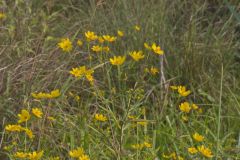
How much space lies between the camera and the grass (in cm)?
227

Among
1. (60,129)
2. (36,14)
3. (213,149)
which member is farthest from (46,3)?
(213,149)

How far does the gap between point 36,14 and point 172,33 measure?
848 millimetres

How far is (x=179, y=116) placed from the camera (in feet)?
8.06

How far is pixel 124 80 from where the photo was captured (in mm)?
2391

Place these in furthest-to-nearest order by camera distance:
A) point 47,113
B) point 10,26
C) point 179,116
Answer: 1. point 10,26
2. point 179,116
3. point 47,113

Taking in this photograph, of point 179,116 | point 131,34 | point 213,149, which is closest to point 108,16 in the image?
point 131,34

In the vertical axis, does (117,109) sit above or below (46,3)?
below

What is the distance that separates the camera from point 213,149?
2311mm

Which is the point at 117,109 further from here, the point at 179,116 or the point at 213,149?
the point at 213,149

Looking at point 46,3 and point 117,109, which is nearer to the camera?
point 117,109

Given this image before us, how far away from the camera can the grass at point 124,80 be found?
2.27 meters

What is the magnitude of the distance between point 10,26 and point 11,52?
0.24m

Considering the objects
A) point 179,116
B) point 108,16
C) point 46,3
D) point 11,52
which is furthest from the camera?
point 46,3

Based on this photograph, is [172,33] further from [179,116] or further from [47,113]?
[47,113]
